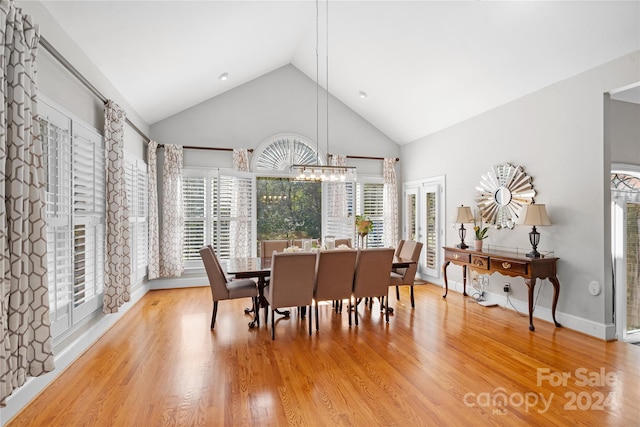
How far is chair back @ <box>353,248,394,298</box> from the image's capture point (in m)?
3.87

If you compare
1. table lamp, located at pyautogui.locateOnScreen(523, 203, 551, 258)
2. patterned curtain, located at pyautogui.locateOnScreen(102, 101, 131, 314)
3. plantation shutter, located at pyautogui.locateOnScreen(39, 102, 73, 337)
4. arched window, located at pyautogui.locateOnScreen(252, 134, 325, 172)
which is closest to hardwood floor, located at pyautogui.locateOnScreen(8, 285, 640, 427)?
patterned curtain, located at pyautogui.locateOnScreen(102, 101, 131, 314)

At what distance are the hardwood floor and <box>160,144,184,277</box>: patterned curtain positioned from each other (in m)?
1.78

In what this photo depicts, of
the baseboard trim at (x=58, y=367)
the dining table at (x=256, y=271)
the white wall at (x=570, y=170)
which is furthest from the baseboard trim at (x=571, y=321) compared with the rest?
the baseboard trim at (x=58, y=367)

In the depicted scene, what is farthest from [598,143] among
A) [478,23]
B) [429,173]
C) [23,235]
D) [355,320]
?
[23,235]

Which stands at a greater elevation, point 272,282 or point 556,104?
point 556,104

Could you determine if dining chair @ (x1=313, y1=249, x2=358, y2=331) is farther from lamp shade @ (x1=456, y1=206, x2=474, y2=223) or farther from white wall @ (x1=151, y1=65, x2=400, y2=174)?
white wall @ (x1=151, y1=65, x2=400, y2=174)

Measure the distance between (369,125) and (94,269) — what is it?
560 centimetres

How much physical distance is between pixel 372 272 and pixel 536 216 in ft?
6.72

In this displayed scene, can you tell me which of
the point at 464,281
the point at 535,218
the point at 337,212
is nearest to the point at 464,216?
the point at 464,281

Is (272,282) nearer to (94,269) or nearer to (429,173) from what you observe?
(94,269)

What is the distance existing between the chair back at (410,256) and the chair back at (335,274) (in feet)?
3.56

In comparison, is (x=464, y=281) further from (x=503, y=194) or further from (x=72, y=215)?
(x=72, y=215)

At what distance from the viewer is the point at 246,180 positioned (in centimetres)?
625

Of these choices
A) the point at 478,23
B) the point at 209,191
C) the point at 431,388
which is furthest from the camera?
the point at 209,191
